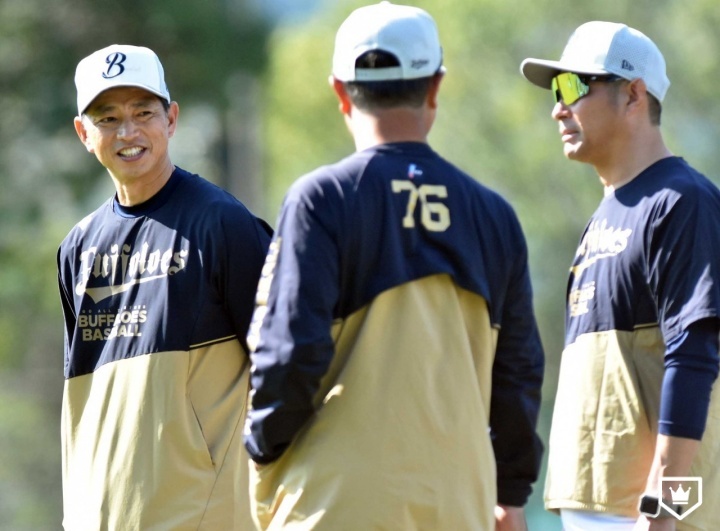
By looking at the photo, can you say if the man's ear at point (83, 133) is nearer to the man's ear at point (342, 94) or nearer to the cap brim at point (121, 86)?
the cap brim at point (121, 86)

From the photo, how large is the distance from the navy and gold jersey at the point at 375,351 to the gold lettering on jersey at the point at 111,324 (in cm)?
98

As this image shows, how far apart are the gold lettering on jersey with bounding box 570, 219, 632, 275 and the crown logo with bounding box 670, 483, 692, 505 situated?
0.78 meters

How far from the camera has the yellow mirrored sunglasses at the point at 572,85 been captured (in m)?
4.75

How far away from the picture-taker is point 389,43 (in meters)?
3.70

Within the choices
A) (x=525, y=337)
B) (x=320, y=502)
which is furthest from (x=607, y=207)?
(x=320, y=502)

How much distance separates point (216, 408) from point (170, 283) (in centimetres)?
43

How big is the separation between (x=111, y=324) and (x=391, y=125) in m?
1.39

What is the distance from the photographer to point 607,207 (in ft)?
15.3

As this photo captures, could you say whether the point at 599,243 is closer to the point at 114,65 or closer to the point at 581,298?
the point at 581,298

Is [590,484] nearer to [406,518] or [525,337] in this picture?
[525,337]

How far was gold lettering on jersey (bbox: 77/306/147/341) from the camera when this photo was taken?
14.9 ft

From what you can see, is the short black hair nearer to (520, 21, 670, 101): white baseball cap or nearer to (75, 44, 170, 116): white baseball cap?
(520, 21, 670, 101): white baseball cap

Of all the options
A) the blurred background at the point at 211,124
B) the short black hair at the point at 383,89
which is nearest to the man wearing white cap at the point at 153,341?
the short black hair at the point at 383,89

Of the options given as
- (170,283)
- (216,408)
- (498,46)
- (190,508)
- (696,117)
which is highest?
(498,46)
